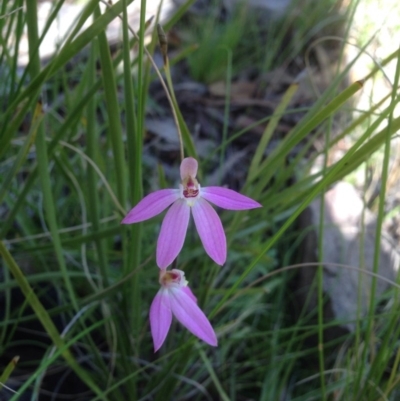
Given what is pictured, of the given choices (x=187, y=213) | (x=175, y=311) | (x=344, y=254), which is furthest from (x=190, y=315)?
(x=344, y=254)

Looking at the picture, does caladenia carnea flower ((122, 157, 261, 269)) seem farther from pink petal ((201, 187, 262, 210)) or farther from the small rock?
the small rock

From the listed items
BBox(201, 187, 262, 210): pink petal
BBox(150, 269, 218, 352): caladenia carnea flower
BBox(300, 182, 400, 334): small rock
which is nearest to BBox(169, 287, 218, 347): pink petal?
BBox(150, 269, 218, 352): caladenia carnea flower

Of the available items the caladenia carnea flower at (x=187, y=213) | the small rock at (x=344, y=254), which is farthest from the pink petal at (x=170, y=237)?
the small rock at (x=344, y=254)

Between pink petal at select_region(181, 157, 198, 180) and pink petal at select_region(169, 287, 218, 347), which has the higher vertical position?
pink petal at select_region(181, 157, 198, 180)

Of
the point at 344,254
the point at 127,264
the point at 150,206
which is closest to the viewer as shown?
the point at 150,206

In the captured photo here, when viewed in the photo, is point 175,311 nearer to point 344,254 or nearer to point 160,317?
point 160,317

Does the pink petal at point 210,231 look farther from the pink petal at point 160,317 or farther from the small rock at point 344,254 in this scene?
the small rock at point 344,254
